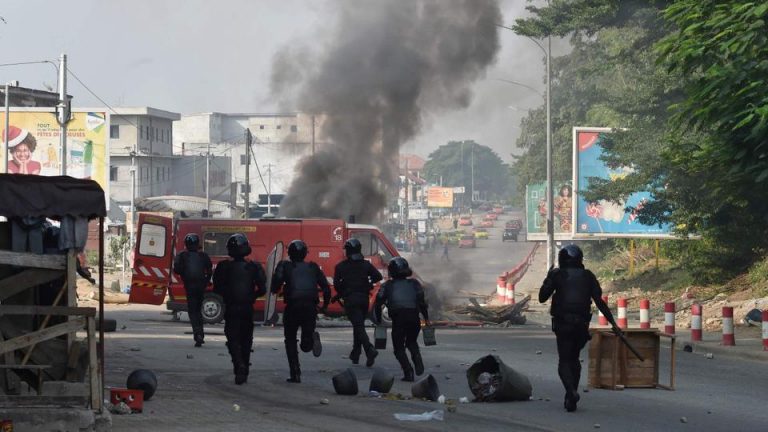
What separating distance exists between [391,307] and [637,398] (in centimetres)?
304

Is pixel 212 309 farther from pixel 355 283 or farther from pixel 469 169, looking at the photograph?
pixel 469 169

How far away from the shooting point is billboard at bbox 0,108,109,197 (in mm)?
55531

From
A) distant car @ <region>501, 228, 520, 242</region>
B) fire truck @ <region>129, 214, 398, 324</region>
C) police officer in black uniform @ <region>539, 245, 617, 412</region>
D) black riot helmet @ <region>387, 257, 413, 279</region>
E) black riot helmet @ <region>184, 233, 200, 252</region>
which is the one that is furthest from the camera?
distant car @ <region>501, 228, 520, 242</region>

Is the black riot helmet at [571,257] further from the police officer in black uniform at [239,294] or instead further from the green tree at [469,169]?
the green tree at [469,169]

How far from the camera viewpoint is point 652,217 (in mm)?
35188

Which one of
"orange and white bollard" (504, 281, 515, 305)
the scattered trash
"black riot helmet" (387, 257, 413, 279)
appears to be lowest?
the scattered trash

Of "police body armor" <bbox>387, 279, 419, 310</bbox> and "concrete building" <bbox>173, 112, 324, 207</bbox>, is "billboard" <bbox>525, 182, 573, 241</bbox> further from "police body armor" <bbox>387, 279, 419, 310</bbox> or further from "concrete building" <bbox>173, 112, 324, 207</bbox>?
"police body armor" <bbox>387, 279, 419, 310</bbox>

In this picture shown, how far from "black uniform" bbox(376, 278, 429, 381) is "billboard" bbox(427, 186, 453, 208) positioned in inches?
4771

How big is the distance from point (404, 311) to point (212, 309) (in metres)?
13.1

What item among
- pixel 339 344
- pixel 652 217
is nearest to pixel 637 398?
pixel 339 344

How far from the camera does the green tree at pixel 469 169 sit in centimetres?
16700

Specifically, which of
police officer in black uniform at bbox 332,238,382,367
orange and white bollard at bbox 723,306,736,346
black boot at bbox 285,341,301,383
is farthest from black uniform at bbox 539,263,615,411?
orange and white bollard at bbox 723,306,736,346

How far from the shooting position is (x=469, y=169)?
168 meters

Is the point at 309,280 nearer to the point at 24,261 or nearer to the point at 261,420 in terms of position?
the point at 261,420
